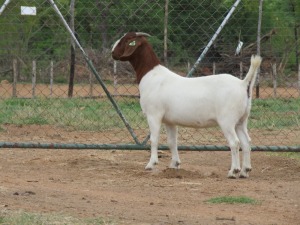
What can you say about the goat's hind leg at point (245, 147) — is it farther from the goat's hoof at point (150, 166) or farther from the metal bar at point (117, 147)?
the goat's hoof at point (150, 166)

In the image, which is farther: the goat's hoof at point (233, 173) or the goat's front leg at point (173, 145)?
the goat's front leg at point (173, 145)

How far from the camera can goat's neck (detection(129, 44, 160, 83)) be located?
10484mm

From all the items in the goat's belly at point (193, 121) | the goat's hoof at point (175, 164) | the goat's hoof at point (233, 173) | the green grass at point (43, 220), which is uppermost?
the goat's belly at point (193, 121)

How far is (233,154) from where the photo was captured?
9781mm

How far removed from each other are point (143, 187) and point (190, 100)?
1.34 meters

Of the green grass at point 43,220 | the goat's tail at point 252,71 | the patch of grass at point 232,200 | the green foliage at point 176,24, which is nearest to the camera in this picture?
the green grass at point 43,220

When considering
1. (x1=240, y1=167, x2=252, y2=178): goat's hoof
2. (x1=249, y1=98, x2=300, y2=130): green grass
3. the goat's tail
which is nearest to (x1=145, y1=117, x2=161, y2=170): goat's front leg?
(x1=240, y1=167, x2=252, y2=178): goat's hoof

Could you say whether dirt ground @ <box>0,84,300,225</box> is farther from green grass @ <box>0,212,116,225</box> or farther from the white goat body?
the white goat body

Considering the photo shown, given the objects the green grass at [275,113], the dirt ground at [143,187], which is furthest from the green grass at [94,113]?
the dirt ground at [143,187]

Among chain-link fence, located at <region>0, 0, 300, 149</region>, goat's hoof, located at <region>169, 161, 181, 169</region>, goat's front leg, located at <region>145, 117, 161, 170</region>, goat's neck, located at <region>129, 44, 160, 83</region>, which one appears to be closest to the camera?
goat's front leg, located at <region>145, 117, 161, 170</region>

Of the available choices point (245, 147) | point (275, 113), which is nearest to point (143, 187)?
point (245, 147)

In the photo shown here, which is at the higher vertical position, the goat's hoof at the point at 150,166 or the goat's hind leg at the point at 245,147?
the goat's hind leg at the point at 245,147

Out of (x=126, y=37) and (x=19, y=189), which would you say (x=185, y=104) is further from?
(x=19, y=189)

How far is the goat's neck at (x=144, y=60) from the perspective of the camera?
10.5 meters
